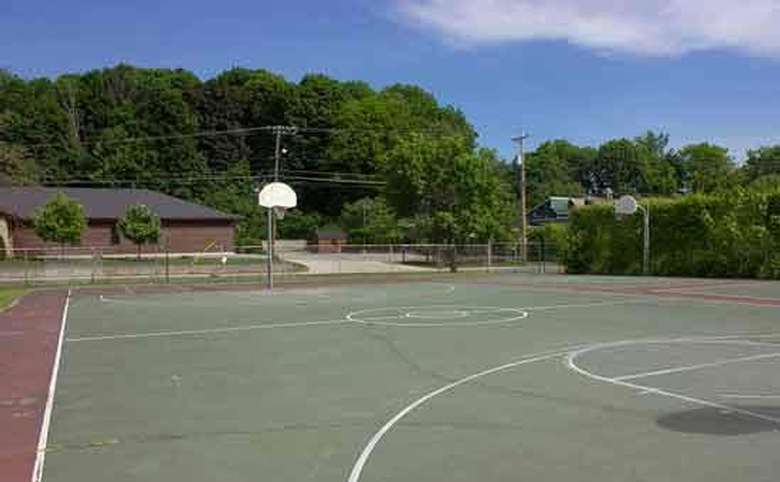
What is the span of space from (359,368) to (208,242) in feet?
225

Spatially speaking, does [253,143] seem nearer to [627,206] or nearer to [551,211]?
[551,211]

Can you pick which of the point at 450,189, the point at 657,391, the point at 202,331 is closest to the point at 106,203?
the point at 450,189

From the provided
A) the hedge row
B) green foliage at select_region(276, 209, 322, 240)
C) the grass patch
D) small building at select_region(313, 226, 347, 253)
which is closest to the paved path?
the hedge row

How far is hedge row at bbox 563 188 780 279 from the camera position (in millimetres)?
37375

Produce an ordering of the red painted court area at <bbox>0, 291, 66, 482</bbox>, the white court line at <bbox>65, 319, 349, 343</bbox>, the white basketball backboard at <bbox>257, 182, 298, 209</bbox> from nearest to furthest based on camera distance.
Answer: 1. the red painted court area at <bbox>0, 291, 66, 482</bbox>
2. the white court line at <bbox>65, 319, 349, 343</bbox>
3. the white basketball backboard at <bbox>257, 182, 298, 209</bbox>

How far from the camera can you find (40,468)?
7.65 meters

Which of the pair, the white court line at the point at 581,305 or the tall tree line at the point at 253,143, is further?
the tall tree line at the point at 253,143

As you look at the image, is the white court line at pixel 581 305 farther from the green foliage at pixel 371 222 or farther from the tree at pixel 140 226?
the green foliage at pixel 371 222

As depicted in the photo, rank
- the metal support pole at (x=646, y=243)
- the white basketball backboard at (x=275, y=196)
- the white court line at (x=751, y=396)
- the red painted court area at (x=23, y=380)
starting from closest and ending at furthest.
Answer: the red painted court area at (x=23, y=380), the white court line at (x=751, y=396), the white basketball backboard at (x=275, y=196), the metal support pole at (x=646, y=243)

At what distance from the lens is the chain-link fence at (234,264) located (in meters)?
46.6

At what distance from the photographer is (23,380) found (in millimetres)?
13117

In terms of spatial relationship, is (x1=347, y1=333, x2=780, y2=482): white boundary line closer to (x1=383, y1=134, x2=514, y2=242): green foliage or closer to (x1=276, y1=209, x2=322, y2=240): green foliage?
(x1=383, y1=134, x2=514, y2=242): green foliage

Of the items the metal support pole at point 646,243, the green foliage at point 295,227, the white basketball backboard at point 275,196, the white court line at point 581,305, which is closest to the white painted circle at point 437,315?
the white court line at point 581,305

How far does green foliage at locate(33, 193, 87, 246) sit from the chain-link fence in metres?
1.73
